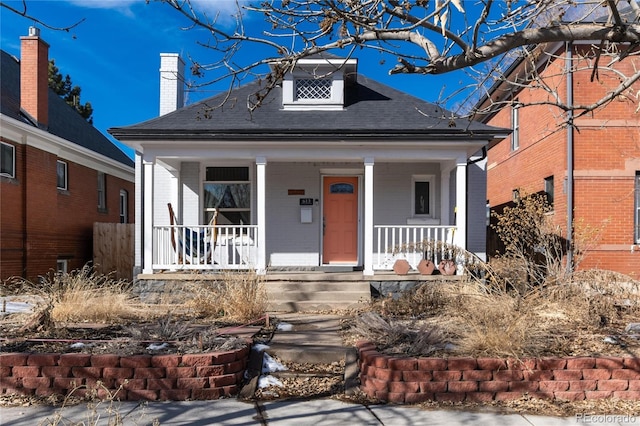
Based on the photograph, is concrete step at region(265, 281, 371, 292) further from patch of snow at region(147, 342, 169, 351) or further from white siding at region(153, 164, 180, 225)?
patch of snow at region(147, 342, 169, 351)

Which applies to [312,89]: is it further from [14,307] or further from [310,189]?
[14,307]

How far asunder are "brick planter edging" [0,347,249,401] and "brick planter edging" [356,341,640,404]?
5.68 feet

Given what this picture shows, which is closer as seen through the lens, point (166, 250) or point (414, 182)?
point (166, 250)

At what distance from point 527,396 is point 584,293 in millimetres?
2660

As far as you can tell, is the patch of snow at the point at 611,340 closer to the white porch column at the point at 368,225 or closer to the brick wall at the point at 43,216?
the white porch column at the point at 368,225

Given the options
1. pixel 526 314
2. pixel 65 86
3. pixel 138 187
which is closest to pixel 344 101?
pixel 138 187

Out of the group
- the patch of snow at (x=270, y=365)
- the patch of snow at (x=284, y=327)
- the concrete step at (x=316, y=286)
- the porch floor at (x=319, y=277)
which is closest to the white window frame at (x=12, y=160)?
the porch floor at (x=319, y=277)

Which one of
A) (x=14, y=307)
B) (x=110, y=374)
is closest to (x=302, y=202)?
(x=14, y=307)

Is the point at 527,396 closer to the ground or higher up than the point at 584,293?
closer to the ground

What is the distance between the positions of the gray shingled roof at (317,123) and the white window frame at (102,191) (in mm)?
7572

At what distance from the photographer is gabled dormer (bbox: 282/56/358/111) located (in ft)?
36.2

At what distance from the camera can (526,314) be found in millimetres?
5535

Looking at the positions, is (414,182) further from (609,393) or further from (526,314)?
(609,393)

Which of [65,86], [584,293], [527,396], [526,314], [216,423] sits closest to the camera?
[216,423]
